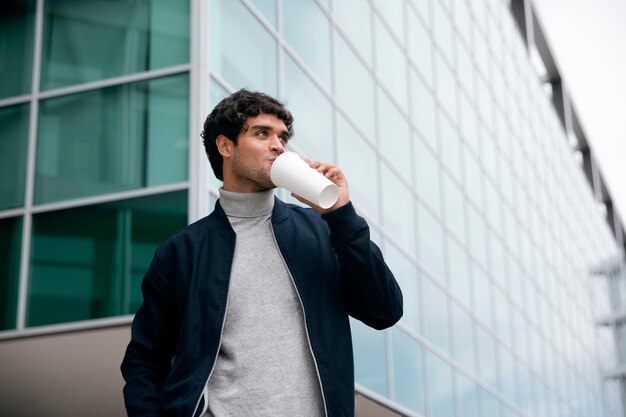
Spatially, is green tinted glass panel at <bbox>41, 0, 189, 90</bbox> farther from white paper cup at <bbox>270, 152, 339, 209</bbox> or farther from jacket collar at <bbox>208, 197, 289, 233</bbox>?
white paper cup at <bbox>270, 152, 339, 209</bbox>

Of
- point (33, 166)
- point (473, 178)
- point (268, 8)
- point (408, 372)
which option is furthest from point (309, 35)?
point (473, 178)

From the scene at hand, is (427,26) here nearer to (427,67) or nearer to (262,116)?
(427,67)

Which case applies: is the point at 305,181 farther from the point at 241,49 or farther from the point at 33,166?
the point at 33,166

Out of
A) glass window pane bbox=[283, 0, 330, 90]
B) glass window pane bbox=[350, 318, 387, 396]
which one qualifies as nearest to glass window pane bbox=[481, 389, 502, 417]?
glass window pane bbox=[350, 318, 387, 396]

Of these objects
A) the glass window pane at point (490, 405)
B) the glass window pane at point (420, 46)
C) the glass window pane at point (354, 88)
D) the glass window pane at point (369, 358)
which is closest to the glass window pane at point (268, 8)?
the glass window pane at point (354, 88)

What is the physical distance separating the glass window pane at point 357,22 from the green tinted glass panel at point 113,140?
3490 millimetres

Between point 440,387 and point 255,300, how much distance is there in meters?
10.0

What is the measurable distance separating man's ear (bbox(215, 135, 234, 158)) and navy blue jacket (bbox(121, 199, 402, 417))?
0.57 feet

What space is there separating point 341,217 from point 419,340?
9245 millimetres

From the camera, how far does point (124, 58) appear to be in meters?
8.09

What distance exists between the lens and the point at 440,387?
12.5 m

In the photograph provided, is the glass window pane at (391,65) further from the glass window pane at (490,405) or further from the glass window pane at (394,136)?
the glass window pane at (490,405)

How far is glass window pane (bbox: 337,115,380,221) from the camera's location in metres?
10.3

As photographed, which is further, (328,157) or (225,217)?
(328,157)
